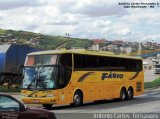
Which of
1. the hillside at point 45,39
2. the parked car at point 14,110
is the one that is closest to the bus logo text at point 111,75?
the parked car at point 14,110

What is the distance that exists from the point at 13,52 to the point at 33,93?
17306mm

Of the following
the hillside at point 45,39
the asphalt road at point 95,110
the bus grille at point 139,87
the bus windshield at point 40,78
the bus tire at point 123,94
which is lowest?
the asphalt road at point 95,110

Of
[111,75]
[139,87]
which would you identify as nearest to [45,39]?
[139,87]

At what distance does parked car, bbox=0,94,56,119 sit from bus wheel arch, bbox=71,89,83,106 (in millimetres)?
13119

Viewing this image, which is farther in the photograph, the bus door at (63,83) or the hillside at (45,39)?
the hillside at (45,39)

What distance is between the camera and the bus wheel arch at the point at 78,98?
25000 millimetres

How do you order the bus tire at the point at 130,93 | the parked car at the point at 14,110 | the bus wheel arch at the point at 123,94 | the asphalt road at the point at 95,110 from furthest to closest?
the bus tire at the point at 130,93 → the bus wheel arch at the point at 123,94 → the asphalt road at the point at 95,110 → the parked car at the point at 14,110

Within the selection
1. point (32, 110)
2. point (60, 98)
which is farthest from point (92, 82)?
point (32, 110)

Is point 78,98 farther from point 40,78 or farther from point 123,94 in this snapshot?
point 123,94

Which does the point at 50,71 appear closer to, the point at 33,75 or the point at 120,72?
the point at 33,75

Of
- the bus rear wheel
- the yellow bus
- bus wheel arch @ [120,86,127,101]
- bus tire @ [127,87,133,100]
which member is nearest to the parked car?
the yellow bus

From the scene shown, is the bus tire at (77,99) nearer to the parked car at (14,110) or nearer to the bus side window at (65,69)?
the bus side window at (65,69)

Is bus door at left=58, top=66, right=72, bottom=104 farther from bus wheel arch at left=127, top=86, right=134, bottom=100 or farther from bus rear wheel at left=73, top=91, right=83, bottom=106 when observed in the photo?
bus wheel arch at left=127, top=86, right=134, bottom=100

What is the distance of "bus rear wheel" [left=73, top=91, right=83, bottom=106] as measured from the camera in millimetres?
25000
